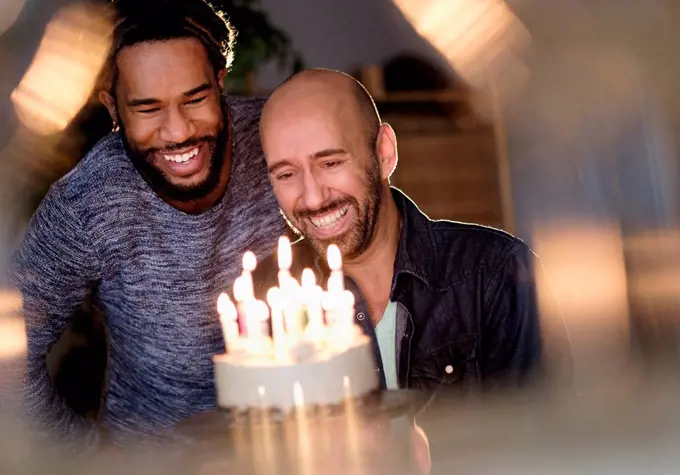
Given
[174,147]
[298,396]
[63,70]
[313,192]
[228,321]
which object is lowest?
[298,396]

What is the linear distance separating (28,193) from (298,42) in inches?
23.3

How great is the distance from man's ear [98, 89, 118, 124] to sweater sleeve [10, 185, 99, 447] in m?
0.17

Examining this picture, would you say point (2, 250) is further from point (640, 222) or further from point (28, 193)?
point (640, 222)

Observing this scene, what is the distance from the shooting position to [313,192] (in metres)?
1.44

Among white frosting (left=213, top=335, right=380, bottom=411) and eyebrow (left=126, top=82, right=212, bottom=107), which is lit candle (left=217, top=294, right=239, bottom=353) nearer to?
white frosting (left=213, top=335, right=380, bottom=411)

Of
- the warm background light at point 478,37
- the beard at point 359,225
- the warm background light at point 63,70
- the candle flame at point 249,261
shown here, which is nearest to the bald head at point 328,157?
the beard at point 359,225

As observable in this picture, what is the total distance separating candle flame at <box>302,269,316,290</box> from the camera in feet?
4.89

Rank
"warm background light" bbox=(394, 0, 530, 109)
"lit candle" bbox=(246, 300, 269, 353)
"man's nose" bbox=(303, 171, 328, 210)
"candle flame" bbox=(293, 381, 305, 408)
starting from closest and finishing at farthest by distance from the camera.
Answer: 1. "candle flame" bbox=(293, 381, 305, 408)
2. "lit candle" bbox=(246, 300, 269, 353)
3. "man's nose" bbox=(303, 171, 328, 210)
4. "warm background light" bbox=(394, 0, 530, 109)

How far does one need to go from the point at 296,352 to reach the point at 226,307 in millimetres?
315

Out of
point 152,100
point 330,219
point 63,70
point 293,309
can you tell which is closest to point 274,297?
point 293,309

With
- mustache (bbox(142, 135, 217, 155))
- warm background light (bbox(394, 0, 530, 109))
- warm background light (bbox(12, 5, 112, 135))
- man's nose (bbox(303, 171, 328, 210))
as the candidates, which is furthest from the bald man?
warm background light (bbox(12, 5, 112, 135))

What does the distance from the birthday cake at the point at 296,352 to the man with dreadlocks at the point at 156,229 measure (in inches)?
5.2

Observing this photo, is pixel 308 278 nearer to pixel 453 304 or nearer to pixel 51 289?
pixel 453 304

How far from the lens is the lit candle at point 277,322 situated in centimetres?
126
